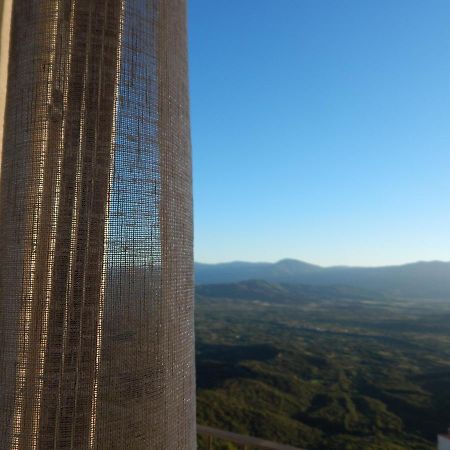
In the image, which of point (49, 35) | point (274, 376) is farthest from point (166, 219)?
point (274, 376)

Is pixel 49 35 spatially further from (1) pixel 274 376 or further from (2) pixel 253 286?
(2) pixel 253 286

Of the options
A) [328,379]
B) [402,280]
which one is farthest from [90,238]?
[402,280]

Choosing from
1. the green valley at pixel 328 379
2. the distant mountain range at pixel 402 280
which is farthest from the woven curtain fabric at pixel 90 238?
the distant mountain range at pixel 402 280

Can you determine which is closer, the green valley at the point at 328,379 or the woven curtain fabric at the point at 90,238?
the woven curtain fabric at the point at 90,238

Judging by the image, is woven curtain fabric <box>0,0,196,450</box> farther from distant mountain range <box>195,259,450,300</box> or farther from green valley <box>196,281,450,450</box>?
distant mountain range <box>195,259,450,300</box>

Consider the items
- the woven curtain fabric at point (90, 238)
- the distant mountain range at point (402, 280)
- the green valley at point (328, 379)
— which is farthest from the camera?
the distant mountain range at point (402, 280)

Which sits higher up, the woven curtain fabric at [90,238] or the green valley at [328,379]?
the woven curtain fabric at [90,238]

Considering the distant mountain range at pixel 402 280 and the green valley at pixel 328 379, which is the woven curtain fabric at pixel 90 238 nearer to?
the green valley at pixel 328 379

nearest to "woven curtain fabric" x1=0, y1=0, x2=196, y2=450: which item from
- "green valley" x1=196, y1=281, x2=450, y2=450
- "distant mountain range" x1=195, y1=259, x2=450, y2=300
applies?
"green valley" x1=196, y1=281, x2=450, y2=450

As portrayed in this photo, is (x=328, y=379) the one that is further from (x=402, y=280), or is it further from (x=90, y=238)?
(x=402, y=280)
